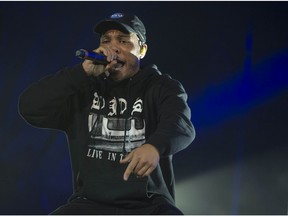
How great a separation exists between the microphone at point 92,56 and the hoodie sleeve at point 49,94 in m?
0.08

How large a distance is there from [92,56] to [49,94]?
0.20 m

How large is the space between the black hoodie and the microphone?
0.08 metres

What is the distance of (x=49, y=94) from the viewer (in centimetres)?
134

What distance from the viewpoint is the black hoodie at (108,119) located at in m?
1.27

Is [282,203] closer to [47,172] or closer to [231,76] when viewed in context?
[231,76]

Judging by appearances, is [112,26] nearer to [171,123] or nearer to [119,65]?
[119,65]

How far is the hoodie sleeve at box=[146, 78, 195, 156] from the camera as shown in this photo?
3.63ft

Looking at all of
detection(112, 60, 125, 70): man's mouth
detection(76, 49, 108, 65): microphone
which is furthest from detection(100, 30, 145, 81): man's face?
detection(76, 49, 108, 65): microphone

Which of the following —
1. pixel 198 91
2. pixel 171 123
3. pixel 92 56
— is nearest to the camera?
pixel 171 123

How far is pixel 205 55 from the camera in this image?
2.35 m

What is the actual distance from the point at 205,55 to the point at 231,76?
191 millimetres

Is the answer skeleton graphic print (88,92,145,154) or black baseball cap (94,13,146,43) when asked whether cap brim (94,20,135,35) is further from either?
skeleton graphic print (88,92,145,154)

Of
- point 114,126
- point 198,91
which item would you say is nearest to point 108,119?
point 114,126

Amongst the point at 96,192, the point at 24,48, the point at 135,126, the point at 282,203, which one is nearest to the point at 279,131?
the point at 282,203
